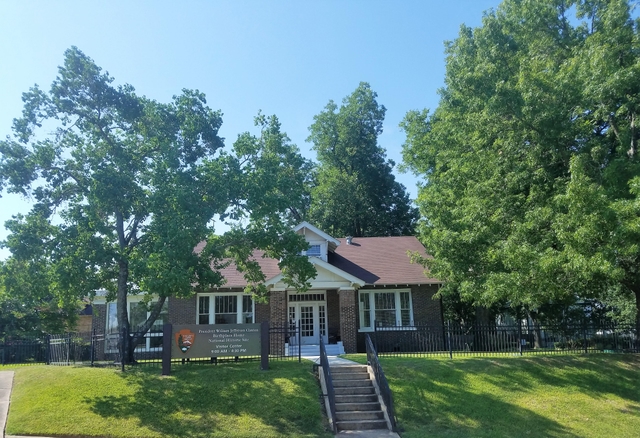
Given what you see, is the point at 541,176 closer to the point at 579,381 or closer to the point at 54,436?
the point at 579,381

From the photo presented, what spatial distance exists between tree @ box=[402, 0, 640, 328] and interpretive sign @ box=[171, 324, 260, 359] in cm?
728

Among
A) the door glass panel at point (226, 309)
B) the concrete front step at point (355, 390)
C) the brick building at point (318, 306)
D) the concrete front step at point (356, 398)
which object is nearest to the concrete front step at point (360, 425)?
the concrete front step at point (356, 398)

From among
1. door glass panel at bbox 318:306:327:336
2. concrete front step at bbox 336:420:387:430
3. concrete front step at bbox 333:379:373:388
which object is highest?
door glass panel at bbox 318:306:327:336

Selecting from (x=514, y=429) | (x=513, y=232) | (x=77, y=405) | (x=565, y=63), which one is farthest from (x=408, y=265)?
(x=77, y=405)

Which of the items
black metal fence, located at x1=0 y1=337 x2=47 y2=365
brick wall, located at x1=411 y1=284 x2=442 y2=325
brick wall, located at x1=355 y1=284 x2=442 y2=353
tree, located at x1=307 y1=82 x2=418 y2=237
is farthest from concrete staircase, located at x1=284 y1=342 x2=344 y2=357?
tree, located at x1=307 y1=82 x2=418 y2=237

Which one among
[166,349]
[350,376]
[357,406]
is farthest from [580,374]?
[166,349]

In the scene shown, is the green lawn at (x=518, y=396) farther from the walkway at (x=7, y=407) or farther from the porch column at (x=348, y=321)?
the porch column at (x=348, y=321)

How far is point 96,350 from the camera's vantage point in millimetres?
21906

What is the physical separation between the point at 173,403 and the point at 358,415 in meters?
4.81

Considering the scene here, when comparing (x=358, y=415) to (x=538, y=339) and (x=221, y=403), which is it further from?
(x=538, y=339)

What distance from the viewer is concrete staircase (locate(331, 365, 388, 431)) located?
512 inches

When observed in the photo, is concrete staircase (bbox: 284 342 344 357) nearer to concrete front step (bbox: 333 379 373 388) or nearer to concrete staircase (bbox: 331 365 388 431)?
concrete staircase (bbox: 331 365 388 431)

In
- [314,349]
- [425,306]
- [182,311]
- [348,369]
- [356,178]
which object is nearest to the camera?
[348,369]

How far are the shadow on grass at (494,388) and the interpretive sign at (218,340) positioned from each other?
4294 mm
